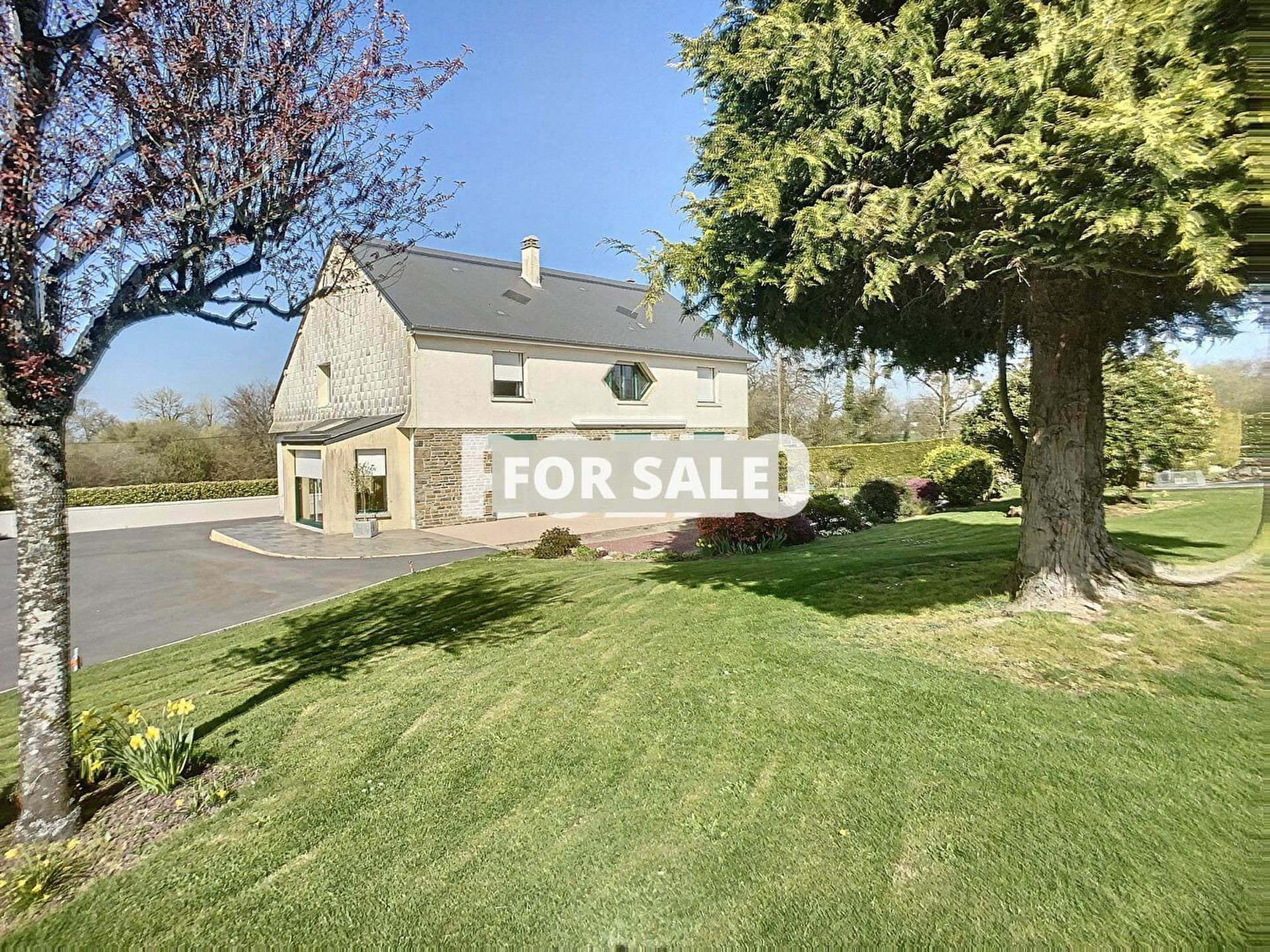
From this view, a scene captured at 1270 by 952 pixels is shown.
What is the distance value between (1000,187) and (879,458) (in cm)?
2322

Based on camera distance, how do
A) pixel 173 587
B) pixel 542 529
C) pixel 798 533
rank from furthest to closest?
pixel 542 529
pixel 798 533
pixel 173 587

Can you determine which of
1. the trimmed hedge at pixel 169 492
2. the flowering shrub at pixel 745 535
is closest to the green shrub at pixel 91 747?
the flowering shrub at pixel 745 535

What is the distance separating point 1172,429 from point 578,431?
1634 centimetres

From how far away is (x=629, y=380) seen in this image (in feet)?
74.3

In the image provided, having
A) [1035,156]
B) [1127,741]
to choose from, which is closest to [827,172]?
[1035,156]

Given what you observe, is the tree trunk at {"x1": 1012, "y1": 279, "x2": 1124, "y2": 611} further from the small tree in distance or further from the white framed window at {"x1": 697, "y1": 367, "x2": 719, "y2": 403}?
the small tree in distance

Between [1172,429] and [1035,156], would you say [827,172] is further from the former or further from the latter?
[1172,429]

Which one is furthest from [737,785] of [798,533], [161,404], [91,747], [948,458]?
[161,404]

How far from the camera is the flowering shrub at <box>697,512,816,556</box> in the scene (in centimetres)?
1248

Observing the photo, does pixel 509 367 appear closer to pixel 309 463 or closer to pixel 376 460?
pixel 376 460

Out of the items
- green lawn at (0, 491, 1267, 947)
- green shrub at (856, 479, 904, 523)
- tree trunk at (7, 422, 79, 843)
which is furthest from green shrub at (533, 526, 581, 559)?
tree trunk at (7, 422, 79, 843)

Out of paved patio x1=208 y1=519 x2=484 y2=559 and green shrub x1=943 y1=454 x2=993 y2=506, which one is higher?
green shrub x1=943 y1=454 x2=993 y2=506

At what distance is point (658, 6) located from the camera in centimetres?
674

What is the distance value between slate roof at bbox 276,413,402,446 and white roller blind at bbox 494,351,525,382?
3.49 metres
